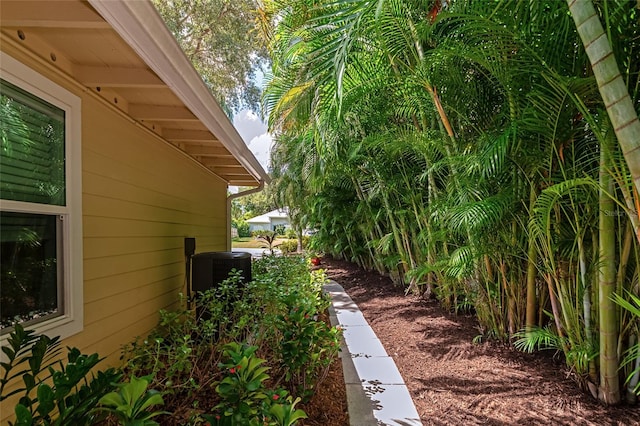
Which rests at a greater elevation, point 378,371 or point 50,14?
point 50,14

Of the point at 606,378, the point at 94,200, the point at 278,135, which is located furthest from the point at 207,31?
the point at 606,378

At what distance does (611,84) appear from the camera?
4.89ft

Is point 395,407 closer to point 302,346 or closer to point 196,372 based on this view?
point 302,346

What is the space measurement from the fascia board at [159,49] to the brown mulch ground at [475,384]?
2281 millimetres

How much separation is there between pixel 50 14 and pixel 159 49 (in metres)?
0.48

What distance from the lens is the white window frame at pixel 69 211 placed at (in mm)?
1818

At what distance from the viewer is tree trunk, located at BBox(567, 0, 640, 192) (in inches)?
57.4

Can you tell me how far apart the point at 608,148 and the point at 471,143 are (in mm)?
1483

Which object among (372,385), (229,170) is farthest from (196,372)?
(229,170)

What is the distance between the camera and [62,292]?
6.45ft

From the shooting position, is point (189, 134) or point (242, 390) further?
point (189, 134)

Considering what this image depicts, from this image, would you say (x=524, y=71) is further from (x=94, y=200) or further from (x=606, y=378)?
(x=94, y=200)

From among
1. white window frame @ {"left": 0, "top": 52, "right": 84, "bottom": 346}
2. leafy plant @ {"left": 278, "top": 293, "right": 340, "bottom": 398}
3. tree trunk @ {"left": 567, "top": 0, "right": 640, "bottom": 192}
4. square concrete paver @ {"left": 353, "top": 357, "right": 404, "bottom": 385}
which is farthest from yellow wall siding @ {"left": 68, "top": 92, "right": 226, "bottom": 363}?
tree trunk @ {"left": 567, "top": 0, "right": 640, "bottom": 192}

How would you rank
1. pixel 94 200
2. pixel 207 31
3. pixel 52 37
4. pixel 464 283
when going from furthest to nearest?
pixel 207 31 < pixel 464 283 < pixel 94 200 < pixel 52 37
